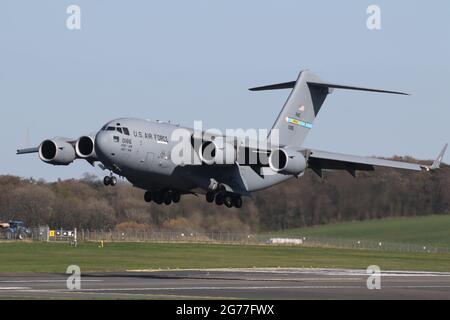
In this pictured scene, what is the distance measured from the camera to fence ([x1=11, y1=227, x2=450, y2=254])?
207 ft

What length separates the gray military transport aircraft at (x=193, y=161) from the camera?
125 feet

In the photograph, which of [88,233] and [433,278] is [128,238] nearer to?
[88,233]

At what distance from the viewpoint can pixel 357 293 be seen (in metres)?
32.8

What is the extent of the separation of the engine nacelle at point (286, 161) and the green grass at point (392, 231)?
55.2 feet

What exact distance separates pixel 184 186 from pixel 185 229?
20.3 meters

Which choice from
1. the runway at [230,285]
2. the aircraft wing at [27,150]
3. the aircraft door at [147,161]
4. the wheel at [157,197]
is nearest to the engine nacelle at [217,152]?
the aircraft door at [147,161]

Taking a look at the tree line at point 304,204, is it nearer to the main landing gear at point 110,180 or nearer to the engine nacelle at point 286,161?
the engine nacelle at point 286,161

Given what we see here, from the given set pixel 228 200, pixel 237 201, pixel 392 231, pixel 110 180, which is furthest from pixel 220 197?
pixel 392 231

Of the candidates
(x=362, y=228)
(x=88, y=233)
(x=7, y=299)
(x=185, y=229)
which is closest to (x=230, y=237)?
(x=185, y=229)

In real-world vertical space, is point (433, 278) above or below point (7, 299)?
below

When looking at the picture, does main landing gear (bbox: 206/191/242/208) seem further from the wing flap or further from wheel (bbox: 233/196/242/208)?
the wing flap

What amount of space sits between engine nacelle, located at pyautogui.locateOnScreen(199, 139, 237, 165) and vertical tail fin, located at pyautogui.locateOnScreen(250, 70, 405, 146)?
4.90 metres

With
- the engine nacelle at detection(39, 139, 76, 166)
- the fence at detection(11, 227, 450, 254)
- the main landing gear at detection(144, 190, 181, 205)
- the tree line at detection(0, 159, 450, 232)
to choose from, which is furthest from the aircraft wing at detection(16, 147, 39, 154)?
the fence at detection(11, 227, 450, 254)

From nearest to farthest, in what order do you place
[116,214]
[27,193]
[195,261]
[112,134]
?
[112,134] < [195,261] < [116,214] < [27,193]
